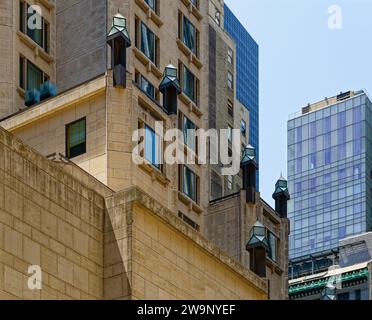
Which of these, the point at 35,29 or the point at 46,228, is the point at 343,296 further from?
the point at 46,228

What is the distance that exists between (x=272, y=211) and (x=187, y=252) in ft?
122

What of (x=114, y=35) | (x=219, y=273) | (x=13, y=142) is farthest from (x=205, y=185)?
(x=13, y=142)

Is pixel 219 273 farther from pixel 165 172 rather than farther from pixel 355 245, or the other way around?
pixel 355 245

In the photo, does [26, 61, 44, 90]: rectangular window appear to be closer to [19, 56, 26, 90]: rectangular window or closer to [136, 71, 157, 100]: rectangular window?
[19, 56, 26, 90]: rectangular window

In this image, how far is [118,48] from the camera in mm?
68938

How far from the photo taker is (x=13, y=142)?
1727 inches

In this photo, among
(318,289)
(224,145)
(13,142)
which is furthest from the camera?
(318,289)

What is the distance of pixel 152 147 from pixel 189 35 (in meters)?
19.8

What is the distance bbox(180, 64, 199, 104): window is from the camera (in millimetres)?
86062

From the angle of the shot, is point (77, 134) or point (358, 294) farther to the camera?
point (358, 294)

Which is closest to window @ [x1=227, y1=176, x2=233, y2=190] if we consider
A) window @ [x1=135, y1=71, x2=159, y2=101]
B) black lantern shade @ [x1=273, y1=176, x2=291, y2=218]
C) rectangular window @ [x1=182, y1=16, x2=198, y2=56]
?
black lantern shade @ [x1=273, y1=176, x2=291, y2=218]

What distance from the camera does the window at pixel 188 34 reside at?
3416 inches

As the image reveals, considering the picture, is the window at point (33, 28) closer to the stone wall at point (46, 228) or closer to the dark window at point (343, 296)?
the stone wall at point (46, 228)

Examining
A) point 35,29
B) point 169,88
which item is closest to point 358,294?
point 169,88
